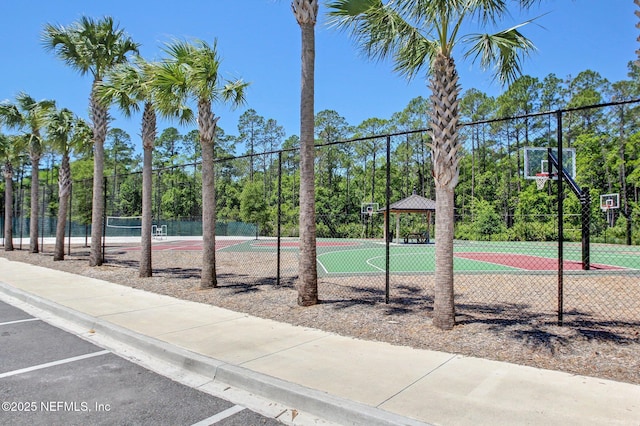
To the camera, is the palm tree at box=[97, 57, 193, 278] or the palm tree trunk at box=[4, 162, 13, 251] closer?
the palm tree at box=[97, 57, 193, 278]

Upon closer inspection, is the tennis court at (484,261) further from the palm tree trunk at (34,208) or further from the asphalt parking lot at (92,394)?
the palm tree trunk at (34,208)

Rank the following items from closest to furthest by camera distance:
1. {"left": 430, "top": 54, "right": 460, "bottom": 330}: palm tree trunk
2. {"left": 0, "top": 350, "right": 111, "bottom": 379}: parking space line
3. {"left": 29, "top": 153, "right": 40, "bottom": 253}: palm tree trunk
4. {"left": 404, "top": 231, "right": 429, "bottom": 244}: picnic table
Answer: {"left": 0, "top": 350, "right": 111, "bottom": 379}: parking space line < {"left": 430, "top": 54, "right": 460, "bottom": 330}: palm tree trunk < {"left": 29, "top": 153, "right": 40, "bottom": 253}: palm tree trunk < {"left": 404, "top": 231, "right": 429, "bottom": 244}: picnic table

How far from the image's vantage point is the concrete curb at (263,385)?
3.76 m

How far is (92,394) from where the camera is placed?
14.6ft

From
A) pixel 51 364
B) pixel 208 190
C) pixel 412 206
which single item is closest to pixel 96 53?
pixel 208 190

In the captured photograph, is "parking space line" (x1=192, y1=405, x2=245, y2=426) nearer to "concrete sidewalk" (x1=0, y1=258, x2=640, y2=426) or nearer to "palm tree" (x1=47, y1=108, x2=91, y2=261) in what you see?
"concrete sidewalk" (x1=0, y1=258, x2=640, y2=426)

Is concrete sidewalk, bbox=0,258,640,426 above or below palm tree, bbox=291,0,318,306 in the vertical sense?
below

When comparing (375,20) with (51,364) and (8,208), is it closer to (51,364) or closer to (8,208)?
(51,364)

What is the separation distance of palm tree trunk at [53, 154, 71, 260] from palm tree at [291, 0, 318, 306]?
44.8 ft

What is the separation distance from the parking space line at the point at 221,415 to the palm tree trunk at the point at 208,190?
20.8 ft

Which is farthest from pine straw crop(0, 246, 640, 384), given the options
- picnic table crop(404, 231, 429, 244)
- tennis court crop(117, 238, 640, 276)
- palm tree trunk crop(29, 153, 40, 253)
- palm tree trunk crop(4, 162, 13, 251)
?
picnic table crop(404, 231, 429, 244)

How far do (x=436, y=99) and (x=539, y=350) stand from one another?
151 inches

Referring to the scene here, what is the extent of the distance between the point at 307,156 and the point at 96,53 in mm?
10870

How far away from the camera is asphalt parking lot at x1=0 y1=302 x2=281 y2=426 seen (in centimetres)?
391
